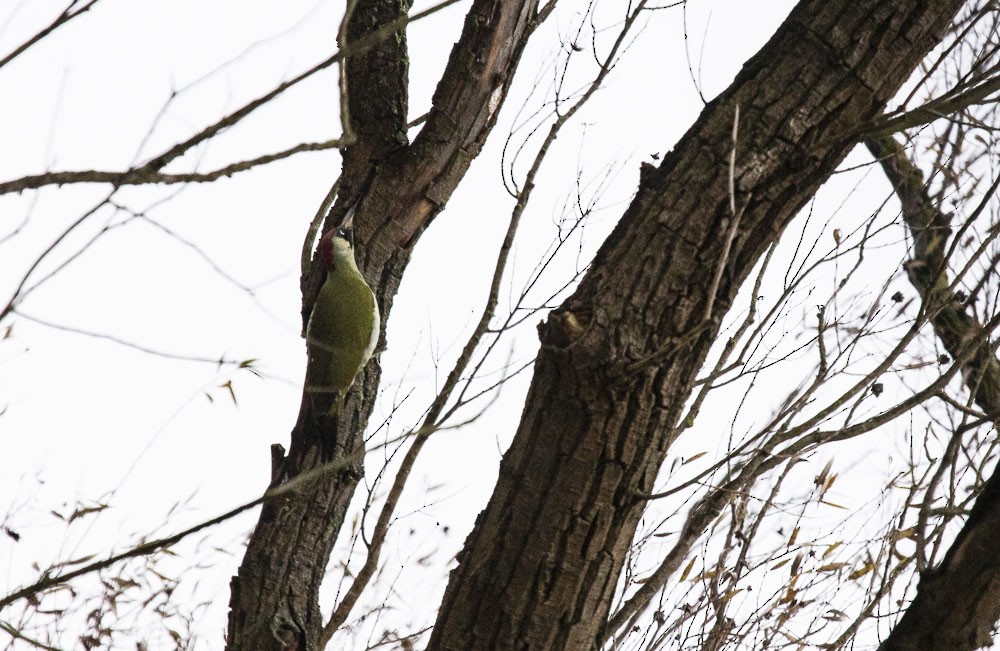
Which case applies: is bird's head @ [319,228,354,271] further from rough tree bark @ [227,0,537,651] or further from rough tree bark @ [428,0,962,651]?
rough tree bark @ [428,0,962,651]

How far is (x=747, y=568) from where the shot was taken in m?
3.14

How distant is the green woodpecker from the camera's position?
147 inches

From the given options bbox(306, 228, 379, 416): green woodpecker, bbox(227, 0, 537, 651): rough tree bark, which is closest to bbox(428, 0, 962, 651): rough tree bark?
bbox(227, 0, 537, 651): rough tree bark

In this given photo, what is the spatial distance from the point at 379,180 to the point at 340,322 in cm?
72

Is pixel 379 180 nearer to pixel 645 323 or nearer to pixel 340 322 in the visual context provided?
pixel 340 322

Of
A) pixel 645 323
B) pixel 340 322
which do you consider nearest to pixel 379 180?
pixel 340 322

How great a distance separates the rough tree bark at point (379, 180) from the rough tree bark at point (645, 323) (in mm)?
1580

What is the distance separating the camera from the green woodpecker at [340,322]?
3.73 m

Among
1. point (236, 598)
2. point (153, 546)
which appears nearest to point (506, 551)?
point (153, 546)

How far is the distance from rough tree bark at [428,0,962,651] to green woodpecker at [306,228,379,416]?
169cm

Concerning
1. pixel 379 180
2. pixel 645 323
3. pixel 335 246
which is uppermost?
pixel 379 180

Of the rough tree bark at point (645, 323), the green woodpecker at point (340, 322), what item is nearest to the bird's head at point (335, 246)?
the green woodpecker at point (340, 322)

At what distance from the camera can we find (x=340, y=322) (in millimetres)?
4102

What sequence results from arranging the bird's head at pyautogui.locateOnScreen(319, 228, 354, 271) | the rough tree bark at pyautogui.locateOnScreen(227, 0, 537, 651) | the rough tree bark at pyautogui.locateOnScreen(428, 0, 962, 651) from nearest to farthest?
1. the rough tree bark at pyautogui.locateOnScreen(428, 0, 962, 651)
2. the rough tree bark at pyautogui.locateOnScreen(227, 0, 537, 651)
3. the bird's head at pyautogui.locateOnScreen(319, 228, 354, 271)
